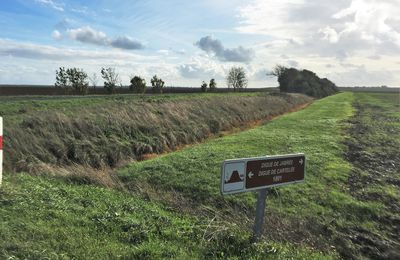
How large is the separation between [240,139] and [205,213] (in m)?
9.86

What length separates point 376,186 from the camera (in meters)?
10.9

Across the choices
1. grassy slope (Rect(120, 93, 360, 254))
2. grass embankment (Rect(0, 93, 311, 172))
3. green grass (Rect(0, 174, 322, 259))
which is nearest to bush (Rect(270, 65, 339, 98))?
grass embankment (Rect(0, 93, 311, 172))

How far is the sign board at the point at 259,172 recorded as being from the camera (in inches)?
208

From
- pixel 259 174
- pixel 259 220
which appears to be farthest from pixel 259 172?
pixel 259 220

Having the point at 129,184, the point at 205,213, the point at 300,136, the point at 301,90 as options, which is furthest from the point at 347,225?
the point at 301,90

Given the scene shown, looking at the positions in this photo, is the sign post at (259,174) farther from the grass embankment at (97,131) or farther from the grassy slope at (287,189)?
the grass embankment at (97,131)

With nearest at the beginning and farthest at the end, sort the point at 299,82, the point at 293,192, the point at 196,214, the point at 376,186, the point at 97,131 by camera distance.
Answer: the point at 196,214, the point at 293,192, the point at 376,186, the point at 97,131, the point at 299,82

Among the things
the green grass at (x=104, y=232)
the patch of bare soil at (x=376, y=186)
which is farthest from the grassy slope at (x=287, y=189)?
the green grass at (x=104, y=232)

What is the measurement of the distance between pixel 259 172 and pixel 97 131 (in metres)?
11.7

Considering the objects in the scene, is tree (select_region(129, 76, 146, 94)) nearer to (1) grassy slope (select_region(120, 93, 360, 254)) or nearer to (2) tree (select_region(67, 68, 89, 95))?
(2) tree (select_region(67, 68, 89, 95))

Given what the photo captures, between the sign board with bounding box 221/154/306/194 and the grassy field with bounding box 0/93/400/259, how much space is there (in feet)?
2.82

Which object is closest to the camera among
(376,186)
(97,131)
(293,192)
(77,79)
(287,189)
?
(293,192)

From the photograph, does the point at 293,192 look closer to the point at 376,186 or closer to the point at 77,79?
the point at 376,186

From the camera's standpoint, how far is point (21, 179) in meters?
8.29
